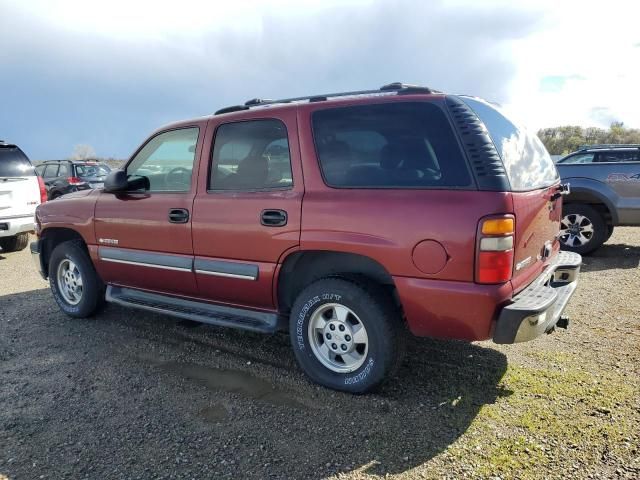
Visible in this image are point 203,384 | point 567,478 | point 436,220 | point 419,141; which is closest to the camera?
point 567,478

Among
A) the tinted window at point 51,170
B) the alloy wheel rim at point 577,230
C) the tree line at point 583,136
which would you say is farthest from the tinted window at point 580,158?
the tree line at point 583,136

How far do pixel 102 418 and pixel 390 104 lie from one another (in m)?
2.69

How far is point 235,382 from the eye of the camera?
11.8ft

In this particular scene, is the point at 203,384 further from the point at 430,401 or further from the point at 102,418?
the point at 430,401

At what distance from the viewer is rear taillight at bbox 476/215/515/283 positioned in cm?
272

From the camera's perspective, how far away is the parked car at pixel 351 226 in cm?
281

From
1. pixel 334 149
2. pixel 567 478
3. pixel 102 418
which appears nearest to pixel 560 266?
pixel 567 478

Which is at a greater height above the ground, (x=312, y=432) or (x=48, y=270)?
(x=48, y=270)

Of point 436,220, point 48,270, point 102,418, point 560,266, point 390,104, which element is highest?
point 390,104

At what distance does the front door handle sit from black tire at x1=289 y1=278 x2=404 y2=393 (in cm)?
118

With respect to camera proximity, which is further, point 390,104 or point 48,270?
point 48,270

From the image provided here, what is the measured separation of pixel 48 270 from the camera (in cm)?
527

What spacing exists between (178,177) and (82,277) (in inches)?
63.9

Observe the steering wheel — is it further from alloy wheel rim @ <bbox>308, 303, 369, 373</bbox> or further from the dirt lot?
alloy wheel rim @ <bbox>308, 303, 369, 373</bbox>
